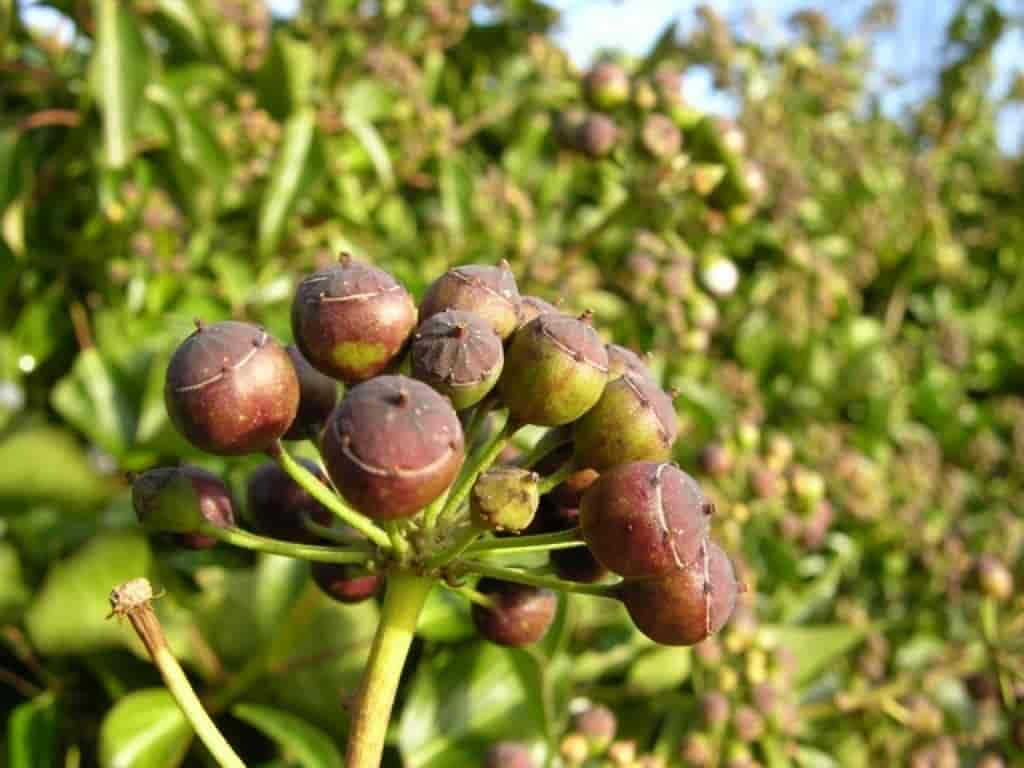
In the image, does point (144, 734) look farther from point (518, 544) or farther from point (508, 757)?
point (518, 544)

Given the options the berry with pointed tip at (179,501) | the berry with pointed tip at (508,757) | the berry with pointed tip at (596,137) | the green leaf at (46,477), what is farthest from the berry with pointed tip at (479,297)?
the berry with pointed tip at (596,137)

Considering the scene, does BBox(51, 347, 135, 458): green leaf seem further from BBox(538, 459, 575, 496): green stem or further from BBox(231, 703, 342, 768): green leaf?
BBox(538, 459, 575, 496): green stem

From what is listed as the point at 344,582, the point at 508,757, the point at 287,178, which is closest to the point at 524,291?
the point at 287,178

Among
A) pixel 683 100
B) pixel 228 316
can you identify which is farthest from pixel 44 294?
pixel 683 100

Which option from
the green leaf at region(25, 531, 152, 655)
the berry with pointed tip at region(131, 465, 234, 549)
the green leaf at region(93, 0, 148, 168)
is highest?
the berry with pointed tip at region(131, 465, 234, 549)

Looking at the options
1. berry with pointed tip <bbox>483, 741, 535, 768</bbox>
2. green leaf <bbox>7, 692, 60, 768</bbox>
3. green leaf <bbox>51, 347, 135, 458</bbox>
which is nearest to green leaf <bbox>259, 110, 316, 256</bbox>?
green leaf <bbox>51, 347, 135, 458</bbox>
